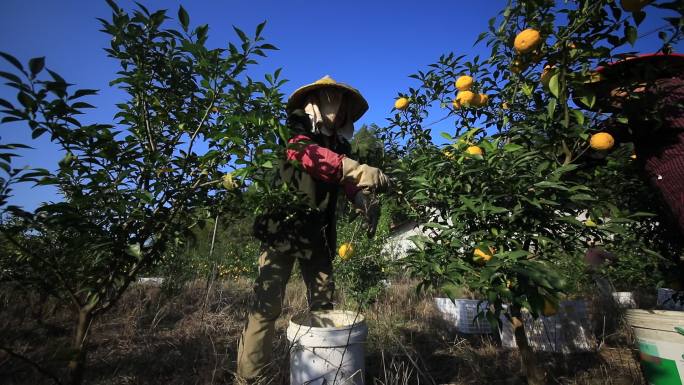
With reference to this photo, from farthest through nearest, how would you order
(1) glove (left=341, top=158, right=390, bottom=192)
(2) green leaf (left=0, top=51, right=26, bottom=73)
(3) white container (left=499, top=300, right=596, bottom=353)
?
(3) white container (left=499, top=300, right=596, bottom=353) → (1) glove (left=341, top=158, right=390, bottom=192) → (2) green leaf (left=0, top=51, right=26, bottom=73)

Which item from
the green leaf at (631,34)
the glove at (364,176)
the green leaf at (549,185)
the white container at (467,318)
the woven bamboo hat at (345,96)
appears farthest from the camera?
the white container at (467,318)

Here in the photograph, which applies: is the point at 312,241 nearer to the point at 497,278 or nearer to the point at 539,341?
the point at 497,278

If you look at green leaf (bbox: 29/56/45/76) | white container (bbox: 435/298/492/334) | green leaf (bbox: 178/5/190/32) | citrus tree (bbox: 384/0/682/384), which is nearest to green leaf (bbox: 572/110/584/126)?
citrus tree (bbox: 384/0/682/384)

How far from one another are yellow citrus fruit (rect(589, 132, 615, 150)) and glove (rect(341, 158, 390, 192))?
2.74 ft

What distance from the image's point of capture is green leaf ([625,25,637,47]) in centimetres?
114

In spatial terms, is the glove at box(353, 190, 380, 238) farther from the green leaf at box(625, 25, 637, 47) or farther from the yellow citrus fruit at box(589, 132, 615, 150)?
the green leaf at box(625, 25, 637, 47)

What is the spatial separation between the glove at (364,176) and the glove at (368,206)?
0.05 m

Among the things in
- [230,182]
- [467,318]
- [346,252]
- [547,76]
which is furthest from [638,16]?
[467,318]

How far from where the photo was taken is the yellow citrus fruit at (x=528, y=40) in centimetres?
126

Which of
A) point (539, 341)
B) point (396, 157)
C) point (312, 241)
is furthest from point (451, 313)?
point (312, 241)

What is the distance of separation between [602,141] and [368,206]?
38.1 inches

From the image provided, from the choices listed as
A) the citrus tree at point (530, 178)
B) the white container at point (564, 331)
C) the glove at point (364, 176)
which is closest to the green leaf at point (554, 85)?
the citrus tree at point (530, 178)

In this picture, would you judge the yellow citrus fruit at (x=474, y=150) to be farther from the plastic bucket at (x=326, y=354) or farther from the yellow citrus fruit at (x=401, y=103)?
the yellow citrus fruit at (x=401, y=103)

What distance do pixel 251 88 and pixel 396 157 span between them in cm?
113
